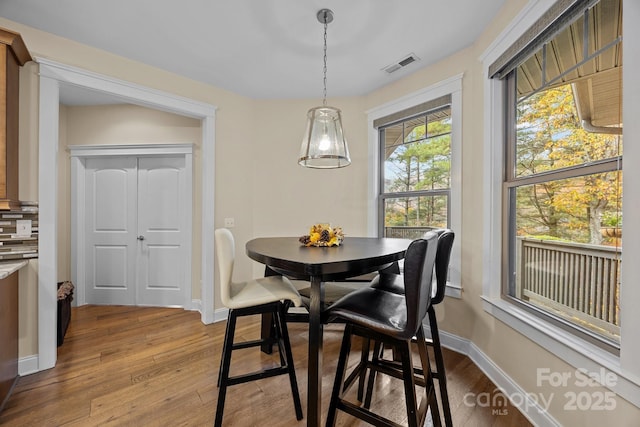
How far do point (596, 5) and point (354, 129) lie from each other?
2.18m

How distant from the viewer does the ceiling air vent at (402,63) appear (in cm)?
254

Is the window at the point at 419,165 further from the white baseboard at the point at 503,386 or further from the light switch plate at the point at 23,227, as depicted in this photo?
the light switch plate at the point at 23,227

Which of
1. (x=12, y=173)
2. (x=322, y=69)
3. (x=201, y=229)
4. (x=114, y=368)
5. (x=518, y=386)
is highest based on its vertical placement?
(x=322, y=69)

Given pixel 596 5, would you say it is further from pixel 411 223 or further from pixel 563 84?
pixel 411 223

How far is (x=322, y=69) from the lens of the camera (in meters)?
2.75

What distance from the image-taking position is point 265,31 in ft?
7.20

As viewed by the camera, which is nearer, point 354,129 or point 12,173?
point 12,173

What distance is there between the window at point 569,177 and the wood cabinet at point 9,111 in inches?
130

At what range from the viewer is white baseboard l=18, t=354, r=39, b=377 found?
208 cm

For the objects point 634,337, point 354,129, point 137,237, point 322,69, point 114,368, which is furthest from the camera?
point 137,237

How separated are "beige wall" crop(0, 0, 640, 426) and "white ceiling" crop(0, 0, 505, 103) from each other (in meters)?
0.12

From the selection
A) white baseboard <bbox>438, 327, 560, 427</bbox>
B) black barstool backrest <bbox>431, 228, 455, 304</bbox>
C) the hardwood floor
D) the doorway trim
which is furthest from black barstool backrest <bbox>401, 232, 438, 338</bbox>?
the doorway trim

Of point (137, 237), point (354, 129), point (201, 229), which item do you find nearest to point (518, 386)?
point (354, 129)

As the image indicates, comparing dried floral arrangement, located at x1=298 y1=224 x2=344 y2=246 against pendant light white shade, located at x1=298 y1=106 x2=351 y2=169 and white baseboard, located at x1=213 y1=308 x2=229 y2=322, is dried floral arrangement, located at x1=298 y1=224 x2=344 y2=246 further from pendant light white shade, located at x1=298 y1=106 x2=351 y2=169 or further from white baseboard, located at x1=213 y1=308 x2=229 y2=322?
white baseboard, located at x1=213 y1=308 x2=229 y2=322
